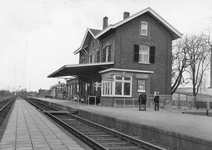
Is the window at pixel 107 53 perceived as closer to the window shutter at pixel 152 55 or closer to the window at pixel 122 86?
the window at pixel 122 86

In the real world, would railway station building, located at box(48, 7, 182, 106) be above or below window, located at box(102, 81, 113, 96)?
above

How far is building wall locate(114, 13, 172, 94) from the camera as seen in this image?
2606cm

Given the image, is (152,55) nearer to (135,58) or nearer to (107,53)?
(135,58)

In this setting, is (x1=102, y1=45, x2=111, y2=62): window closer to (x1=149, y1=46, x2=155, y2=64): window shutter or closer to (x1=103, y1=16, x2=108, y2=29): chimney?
(x1=149, y1=46, x2=155, y2=64): window shutter

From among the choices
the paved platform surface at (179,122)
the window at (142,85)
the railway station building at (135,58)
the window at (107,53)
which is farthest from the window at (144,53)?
the paved platform surface at (179,122)

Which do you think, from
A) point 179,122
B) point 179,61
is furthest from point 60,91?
point 179,122

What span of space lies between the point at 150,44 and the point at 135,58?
7.25 feet

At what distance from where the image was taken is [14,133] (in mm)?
8945

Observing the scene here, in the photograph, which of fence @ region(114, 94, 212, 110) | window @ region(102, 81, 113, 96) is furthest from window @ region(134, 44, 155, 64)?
window @ region(102, 81, 113, 96)

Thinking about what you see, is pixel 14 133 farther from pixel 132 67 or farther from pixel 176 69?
pixel 176 69

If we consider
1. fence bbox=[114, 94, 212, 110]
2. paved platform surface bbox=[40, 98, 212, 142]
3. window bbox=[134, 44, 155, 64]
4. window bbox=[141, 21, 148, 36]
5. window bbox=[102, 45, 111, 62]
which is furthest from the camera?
window bbox=[102, 45, 111, 62]

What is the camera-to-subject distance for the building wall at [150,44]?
2606 centimetres

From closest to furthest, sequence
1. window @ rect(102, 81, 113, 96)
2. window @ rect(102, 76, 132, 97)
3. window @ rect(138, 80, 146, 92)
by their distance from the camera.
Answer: window @ rect(102, 76, 132, 97)
window @ rect(102, 81, 113, 96)
window @ rect(138, 80, 146, 92)

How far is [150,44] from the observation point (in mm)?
27172
